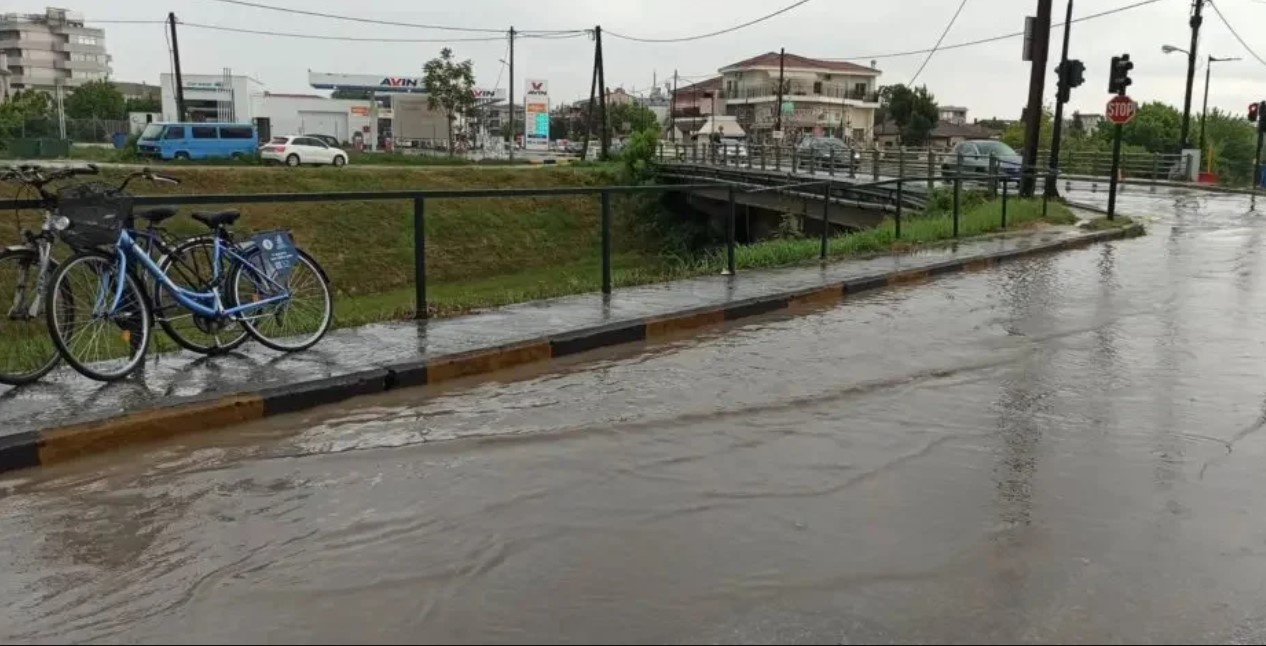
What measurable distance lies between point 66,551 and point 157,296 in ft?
9.28

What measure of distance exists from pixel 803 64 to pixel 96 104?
69.8 metres

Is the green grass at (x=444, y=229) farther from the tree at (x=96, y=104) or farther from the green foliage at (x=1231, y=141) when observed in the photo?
the tree at (x=96, y=104)

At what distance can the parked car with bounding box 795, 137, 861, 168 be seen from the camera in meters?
34.4

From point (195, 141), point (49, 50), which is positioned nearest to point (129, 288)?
point (195, 141)

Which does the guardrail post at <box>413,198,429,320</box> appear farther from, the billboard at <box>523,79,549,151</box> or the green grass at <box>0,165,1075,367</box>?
the billboard at <box>523,79,549,151</box>

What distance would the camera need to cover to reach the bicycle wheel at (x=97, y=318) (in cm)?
611

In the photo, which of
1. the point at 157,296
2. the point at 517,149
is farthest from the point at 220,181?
the point at 517,149

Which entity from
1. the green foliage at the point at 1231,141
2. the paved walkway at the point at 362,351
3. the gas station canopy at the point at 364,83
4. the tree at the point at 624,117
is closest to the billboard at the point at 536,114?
the gas station canopy at the point at 364,83

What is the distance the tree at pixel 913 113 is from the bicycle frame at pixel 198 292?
9524cm

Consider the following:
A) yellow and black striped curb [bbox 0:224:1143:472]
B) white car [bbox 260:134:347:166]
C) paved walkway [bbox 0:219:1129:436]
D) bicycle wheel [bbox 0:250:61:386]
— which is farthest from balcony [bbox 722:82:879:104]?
bicycle wheel [bbox 0:250:61:386]

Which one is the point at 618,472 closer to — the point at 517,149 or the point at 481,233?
the point at 481,233

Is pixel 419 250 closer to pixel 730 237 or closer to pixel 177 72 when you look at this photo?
pixel 730 237

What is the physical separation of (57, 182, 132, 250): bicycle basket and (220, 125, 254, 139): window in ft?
151

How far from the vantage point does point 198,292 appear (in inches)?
273
